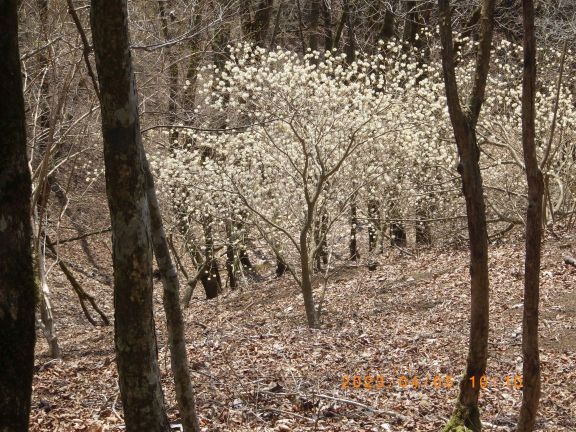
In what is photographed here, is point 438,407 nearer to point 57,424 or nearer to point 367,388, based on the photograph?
point 367,388

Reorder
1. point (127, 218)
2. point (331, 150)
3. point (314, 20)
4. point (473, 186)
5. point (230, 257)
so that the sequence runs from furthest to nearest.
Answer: point (314, 20) < point (230, 257) < point (331, 150) < point (473, 186) < point (127, 218)

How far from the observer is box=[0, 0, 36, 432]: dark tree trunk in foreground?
2.61m

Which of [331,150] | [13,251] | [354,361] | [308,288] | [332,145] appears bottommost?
[354,361]

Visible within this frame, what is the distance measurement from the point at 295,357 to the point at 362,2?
13.6 meters

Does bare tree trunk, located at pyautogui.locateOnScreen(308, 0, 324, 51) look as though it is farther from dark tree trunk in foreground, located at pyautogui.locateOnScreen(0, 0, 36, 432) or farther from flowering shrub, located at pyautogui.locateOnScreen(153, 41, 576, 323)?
dark tree trunk in foreground, located at pyautogui.locateOnScreen(0, 0, 36, 432)

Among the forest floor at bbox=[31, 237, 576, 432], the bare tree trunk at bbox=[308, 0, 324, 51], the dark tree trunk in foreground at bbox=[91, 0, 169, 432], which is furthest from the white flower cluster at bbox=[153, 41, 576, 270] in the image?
the dark tree trunk in foreground at bbox=[91, 0, 169, 432]

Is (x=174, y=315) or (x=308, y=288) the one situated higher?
(x=174, y=315)

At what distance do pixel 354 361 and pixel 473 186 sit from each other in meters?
3.48

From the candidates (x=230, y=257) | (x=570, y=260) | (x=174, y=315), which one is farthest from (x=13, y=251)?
(x=230, y=257)

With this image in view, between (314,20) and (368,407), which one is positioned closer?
(368,407)
